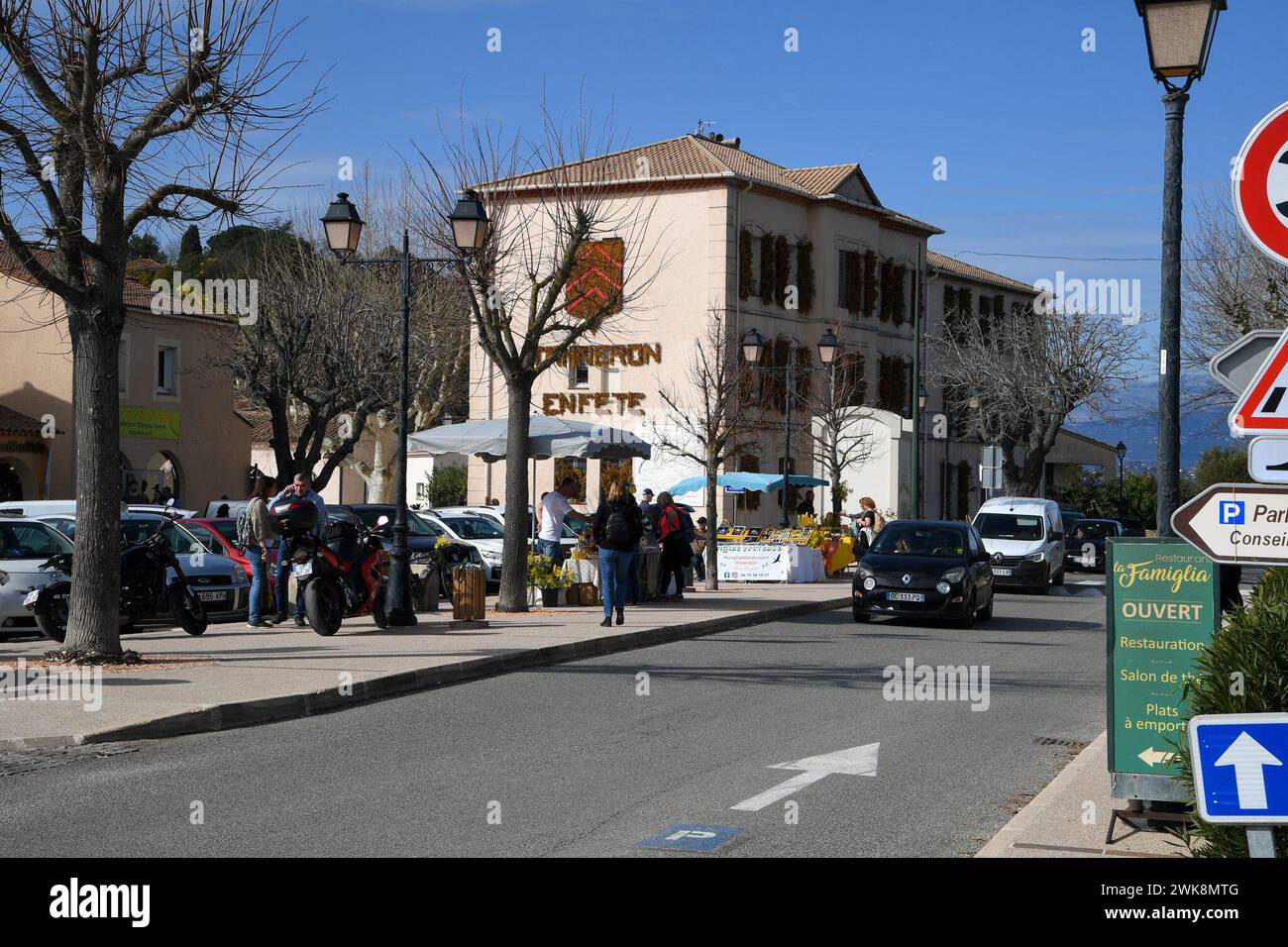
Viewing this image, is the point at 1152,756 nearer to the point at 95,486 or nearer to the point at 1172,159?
the point at 1172,159

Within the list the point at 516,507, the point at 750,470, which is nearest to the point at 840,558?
the point at 750,470

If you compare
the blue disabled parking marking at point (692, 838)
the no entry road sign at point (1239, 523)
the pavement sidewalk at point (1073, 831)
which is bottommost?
the blue disabled parking marking at point (692, 838)

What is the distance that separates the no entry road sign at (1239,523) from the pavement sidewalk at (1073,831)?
8.70ft

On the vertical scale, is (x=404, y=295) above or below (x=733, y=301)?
below

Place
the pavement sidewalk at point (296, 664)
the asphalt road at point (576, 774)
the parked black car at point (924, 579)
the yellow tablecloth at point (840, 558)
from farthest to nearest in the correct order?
the yellow tablecloth at point (840, 558)
the parked black car at point (924, 579)
the pavement sidewalk at point (296, 664)
the asphalt road at point (576, 774)

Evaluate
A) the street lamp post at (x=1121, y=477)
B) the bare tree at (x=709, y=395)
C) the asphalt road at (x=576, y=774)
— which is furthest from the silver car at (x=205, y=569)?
the street lamp post at (x=1121, y=477)

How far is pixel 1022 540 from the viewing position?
32.9 metres

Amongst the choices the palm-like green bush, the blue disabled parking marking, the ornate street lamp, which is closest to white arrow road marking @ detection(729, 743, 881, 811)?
the blue disabled parking marking

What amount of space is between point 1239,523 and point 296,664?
1140 cm

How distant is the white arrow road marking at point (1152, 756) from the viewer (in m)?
7.98

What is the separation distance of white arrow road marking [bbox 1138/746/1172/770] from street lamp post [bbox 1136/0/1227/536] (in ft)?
4.96

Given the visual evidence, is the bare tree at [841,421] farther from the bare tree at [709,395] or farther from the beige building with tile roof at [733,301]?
the bare tree at [709,395]

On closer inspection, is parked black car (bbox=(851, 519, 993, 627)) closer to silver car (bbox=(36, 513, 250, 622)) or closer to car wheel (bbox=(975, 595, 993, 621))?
car wheel (bbox=(975, 595, 993, 621))
